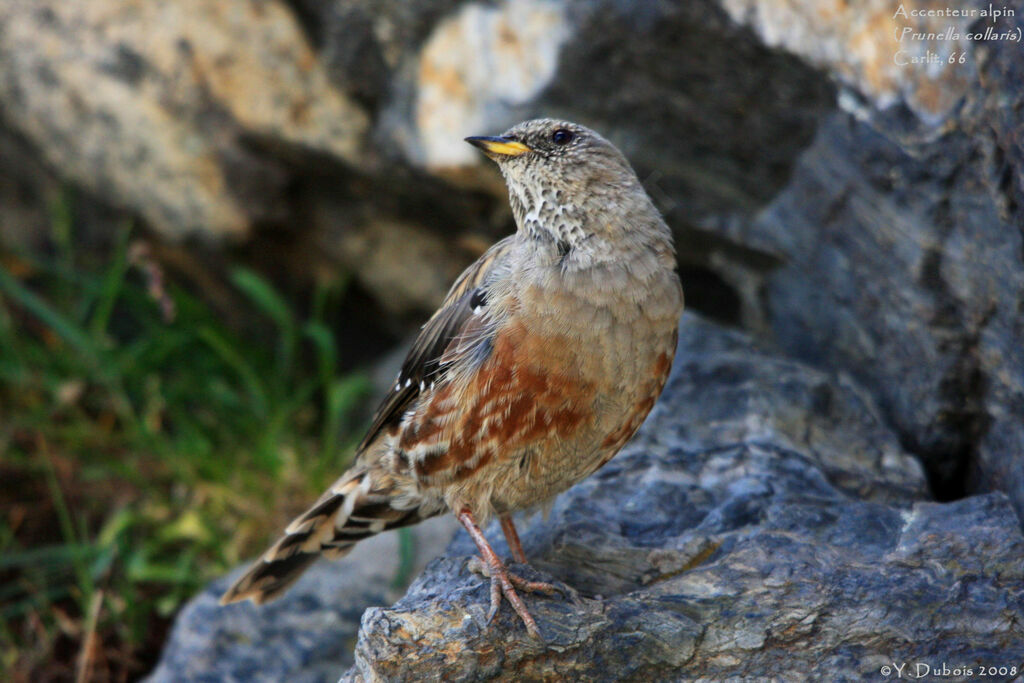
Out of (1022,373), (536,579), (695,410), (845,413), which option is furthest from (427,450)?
(1022,373)

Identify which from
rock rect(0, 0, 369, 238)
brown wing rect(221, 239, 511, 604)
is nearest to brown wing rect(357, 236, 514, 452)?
brown wing rect(221, 239, 511, 604)

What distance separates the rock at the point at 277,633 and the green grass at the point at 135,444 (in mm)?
552

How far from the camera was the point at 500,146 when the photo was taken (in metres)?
3.67

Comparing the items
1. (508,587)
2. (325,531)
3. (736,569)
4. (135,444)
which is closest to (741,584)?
(736,569)

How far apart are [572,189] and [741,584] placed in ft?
4.46

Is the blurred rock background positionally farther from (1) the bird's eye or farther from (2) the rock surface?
(1) the bird's eye

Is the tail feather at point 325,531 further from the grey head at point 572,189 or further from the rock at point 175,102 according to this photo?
the rock at point 175,102

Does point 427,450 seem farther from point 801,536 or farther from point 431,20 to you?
point 431,20

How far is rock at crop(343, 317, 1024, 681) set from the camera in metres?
3.08

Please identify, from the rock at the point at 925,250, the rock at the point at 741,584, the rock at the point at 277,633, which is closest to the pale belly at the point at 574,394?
the rock at the point at 741,584

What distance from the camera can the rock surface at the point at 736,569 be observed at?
3.09 m

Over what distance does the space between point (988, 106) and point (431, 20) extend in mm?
2453

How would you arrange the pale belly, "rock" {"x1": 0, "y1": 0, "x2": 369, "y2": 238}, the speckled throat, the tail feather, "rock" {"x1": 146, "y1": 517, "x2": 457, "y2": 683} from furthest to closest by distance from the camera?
"rock" {"x1": 0, "y1": 0, "x2": 369, "y2": 238}, "rock" {"x1": 146, "y1": 517, "x2": 457, "y2": 683}, the tail feather, the speckled throat, the pale belly

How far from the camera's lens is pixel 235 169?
17.8 ft
